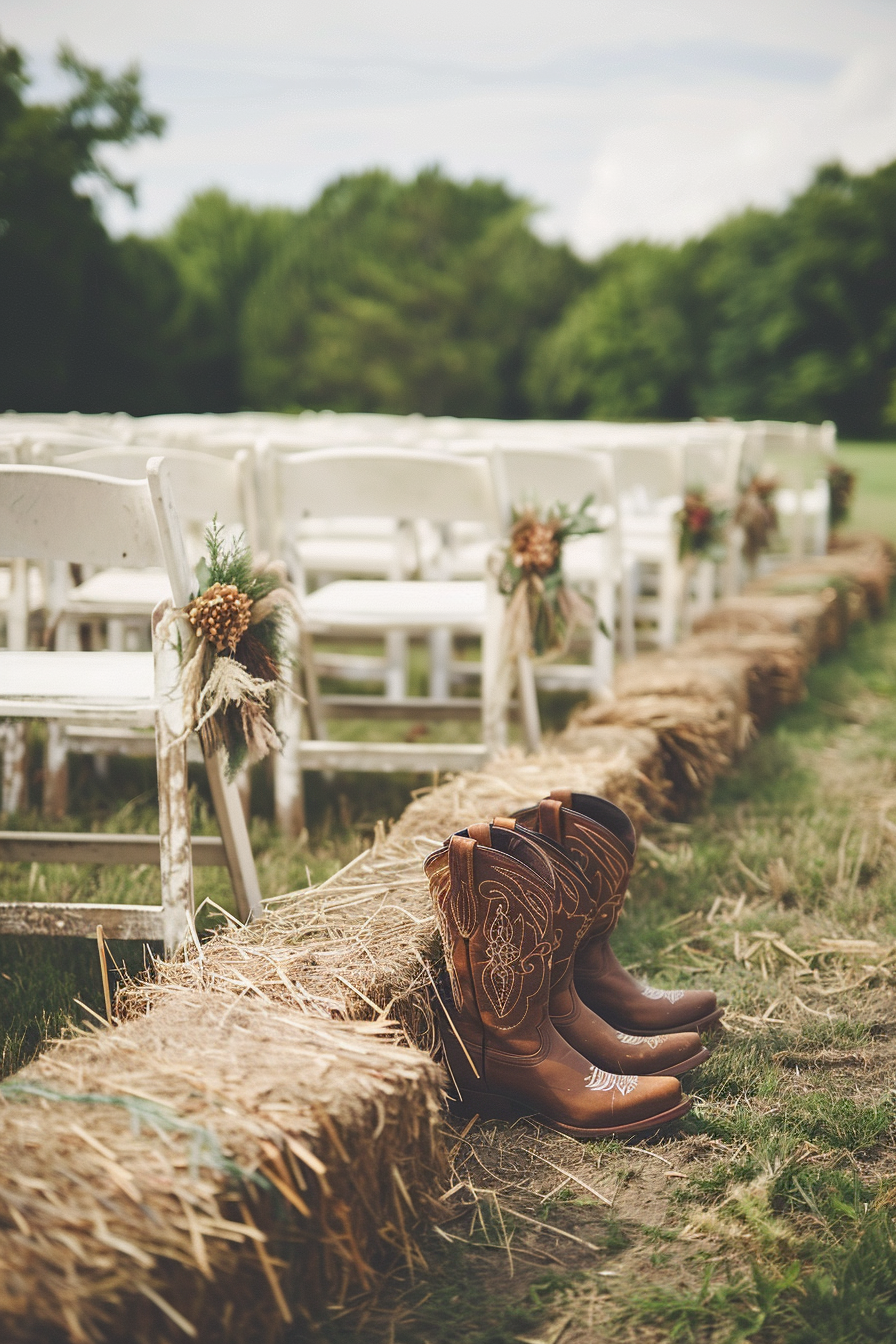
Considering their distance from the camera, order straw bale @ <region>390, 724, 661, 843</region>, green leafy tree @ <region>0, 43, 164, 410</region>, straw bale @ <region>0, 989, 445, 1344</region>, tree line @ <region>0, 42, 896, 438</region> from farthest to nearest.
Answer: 1. tree line @ <region>0, 42, 896, 438</region>
2. green leafy tree @ <region>0, 43, 164, 410</region>
3. straw bale @ <region>390, 724, 661, 843</region>
4. straw bale @ <region>0, 989, 445, 1344</region>

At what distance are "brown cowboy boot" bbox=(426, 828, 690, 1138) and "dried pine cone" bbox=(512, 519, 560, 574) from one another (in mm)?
1509

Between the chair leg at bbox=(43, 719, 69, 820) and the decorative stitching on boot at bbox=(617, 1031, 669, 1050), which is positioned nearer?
the decorative stitching on boot at bbox=(617, 1031, 669, 1050)

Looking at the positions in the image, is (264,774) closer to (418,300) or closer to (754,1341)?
(754,1341)

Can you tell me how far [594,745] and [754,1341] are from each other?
1927 millimetres

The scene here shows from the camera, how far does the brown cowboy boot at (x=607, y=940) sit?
7.11ft

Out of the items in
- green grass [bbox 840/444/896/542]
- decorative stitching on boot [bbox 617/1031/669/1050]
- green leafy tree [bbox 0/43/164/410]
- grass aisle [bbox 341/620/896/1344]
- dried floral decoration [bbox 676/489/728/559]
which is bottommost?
grass aisle [bbox 341/620/896/1344]

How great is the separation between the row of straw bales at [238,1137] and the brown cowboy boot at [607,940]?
32cm

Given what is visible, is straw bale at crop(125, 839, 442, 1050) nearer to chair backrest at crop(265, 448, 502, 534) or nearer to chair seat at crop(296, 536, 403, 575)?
chair backrest at crop(265, 448, 502, 534)

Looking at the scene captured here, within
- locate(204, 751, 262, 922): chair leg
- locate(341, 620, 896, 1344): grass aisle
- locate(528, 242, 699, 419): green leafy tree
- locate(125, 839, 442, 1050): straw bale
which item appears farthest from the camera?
locate(528, 242, 699, 419): green leafy tree

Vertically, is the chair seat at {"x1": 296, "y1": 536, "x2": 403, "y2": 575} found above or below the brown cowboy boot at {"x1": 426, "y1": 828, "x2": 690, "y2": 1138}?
above

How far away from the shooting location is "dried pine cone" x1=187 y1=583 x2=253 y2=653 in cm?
224

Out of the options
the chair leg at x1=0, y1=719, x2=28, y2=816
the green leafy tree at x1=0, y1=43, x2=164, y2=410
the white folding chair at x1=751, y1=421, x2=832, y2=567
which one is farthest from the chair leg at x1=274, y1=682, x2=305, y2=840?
the green leafy tree at x1=0, y1=43, x2=164, y2=410

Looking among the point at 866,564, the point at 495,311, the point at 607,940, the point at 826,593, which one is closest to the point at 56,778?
the point at 607,940

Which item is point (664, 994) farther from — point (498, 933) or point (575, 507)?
point (575, 507)
